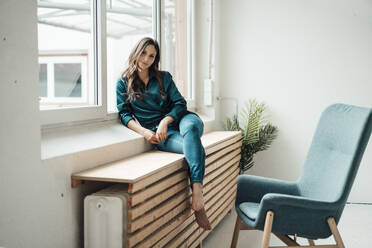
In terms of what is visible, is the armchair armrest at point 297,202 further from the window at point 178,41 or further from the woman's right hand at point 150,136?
the window at point 178,41

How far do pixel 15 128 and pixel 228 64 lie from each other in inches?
123

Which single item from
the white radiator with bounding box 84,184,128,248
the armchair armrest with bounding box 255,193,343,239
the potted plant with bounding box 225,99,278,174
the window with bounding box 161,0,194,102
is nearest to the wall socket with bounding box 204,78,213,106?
the window with bounding box 161,0,194,102

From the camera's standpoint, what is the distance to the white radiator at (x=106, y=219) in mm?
1762

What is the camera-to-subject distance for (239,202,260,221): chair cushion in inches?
88.0

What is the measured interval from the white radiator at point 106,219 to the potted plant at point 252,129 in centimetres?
230

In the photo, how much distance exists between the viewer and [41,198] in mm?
1655

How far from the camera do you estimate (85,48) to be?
2484 mm

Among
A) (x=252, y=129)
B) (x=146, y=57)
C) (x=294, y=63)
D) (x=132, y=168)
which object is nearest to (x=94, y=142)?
(x=132, y=168)

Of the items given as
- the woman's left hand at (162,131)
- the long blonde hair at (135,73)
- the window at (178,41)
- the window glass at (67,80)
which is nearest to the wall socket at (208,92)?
the window at (178,41)

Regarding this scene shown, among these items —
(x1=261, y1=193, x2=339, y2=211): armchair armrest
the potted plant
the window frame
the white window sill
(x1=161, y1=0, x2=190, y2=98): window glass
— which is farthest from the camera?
the potted plant

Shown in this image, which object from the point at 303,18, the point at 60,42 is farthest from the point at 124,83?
the point at 303,18

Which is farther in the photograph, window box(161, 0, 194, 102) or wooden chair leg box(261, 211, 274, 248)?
window box(161, 0, 194, 102)

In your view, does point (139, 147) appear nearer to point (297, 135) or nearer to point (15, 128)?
point (15, 128)

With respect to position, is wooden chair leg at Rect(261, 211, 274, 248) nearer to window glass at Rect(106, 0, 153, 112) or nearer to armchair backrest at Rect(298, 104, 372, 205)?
armchair backrest at Rect(298, 104, 372, 205)
